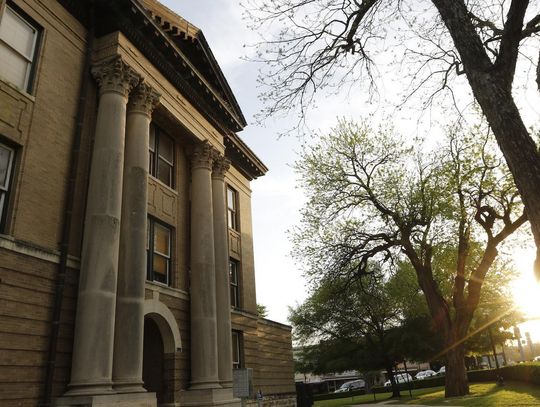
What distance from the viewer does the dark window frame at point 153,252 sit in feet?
49.4

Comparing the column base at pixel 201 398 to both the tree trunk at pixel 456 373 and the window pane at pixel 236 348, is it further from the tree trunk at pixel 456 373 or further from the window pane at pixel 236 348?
the tree trunk at pixel 456 373

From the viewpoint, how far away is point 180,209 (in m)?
17.5

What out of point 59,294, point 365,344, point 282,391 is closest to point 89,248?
point 59,294

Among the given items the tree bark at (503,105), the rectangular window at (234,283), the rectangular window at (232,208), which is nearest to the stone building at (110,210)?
the rectangular window at (234,283)

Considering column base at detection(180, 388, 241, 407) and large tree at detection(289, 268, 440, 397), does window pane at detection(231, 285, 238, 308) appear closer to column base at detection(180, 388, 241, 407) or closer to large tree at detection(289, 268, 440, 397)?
column base at detection(180, 388, 241, 407)

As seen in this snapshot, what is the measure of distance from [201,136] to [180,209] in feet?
10.5

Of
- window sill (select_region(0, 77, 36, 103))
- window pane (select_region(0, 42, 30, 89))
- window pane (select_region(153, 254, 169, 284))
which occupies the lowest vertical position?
window pane (select_region(153, 254, 169, 284))

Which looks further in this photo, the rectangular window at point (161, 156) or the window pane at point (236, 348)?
the window pane at point (236, 348)

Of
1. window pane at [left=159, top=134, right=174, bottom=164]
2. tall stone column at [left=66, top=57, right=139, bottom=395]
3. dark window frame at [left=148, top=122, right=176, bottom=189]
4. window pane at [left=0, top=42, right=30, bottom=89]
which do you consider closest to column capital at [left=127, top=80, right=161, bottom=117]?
tall stone column at [left=66, top=57, right=139, bottom=395]

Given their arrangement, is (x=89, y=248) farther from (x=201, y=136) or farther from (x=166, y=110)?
(x=201, y=136)

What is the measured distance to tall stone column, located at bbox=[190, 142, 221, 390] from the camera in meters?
15.4

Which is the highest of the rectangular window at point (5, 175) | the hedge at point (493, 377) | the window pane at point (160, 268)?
the rectangular window at point (5, 175)

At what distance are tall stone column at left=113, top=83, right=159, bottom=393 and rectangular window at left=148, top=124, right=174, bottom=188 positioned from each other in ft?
6.63

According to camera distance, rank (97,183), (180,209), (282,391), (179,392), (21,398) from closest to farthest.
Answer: (21,398) < (97,183) < (179,392) < (180,209) < (282,391)
